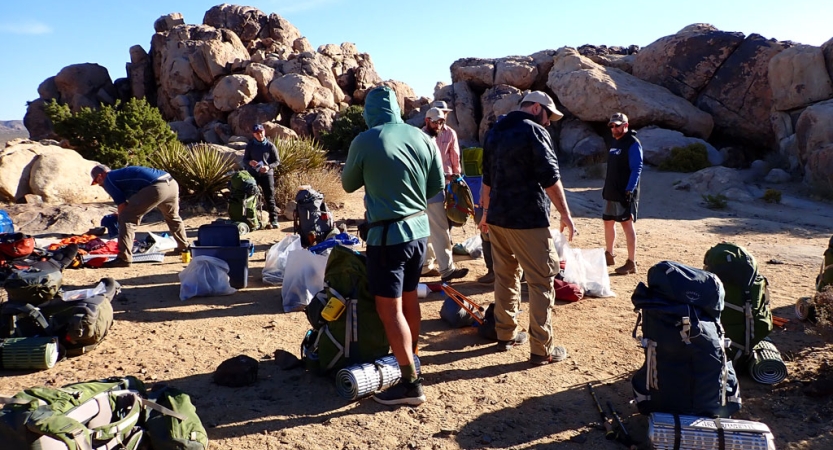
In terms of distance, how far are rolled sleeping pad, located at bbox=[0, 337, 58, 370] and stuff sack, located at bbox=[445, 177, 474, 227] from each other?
12.0ft

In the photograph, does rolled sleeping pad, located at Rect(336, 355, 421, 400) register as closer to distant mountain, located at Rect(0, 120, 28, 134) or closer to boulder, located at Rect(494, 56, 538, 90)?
boulder, located at Rect(494, 56, 538, 90)

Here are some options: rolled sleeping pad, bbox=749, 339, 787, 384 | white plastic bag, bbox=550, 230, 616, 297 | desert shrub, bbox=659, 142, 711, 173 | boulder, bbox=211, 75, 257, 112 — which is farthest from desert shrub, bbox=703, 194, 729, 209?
boulder, bbox=211, 75, 257, 112

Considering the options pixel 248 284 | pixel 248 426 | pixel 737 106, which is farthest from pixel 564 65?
pixel 248 426

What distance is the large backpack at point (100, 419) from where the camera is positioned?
251 cm

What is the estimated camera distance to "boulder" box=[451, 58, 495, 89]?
20.1 metres

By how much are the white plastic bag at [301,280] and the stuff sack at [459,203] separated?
1386 mm

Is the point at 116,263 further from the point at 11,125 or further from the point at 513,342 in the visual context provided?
the point at 11,125

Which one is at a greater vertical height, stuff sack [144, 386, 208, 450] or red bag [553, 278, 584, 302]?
red bag [553, 278, 584, 302]

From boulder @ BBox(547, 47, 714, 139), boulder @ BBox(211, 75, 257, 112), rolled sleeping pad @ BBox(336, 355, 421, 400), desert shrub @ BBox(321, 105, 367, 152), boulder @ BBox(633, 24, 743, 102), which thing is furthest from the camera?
boulder @ BBox(211, 75, 257, 112)

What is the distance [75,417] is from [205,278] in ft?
11.4

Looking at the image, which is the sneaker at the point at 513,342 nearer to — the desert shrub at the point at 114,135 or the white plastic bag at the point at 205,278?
the white plastic bag at the point at 205,278

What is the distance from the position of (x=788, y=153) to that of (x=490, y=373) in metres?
14.4

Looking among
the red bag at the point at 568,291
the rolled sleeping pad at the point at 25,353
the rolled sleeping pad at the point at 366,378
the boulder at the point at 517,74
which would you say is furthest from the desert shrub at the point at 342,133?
the rolled sleeping pad at the point at 366,378

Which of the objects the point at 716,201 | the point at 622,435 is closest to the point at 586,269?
the point at 622,435
